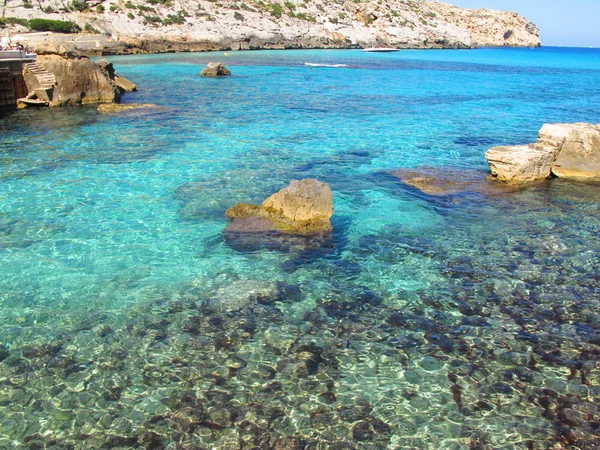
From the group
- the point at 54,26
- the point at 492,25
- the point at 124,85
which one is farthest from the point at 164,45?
the point at 492,25

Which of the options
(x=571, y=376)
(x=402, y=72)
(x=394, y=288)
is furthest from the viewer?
(x=402, y=72)

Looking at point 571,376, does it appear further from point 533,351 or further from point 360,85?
point 360,85

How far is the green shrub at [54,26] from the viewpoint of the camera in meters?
68.4

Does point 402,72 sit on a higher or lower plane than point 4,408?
higher

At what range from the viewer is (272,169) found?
57.0 ft

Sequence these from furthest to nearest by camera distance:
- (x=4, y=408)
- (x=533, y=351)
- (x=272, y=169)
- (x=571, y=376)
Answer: (x=272, y=169)
(x=533, y=351)
(x=571, y=376)
(x=4, y=408)

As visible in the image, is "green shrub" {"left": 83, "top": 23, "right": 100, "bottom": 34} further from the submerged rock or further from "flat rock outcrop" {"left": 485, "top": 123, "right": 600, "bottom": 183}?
the submerged rock

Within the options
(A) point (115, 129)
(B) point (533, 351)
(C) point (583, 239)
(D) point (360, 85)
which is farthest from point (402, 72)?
(B) point (533, 351)

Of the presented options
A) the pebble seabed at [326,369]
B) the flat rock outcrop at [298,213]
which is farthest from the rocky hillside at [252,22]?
the pebble seabed at [326,369]

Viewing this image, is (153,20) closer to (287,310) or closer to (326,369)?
(287,310)

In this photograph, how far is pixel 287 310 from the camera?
8828 millimetres

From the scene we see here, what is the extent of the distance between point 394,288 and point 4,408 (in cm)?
691

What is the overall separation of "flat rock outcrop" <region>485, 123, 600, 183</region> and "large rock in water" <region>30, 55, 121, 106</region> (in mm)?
24703

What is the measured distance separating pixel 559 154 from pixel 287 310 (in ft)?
43.7
